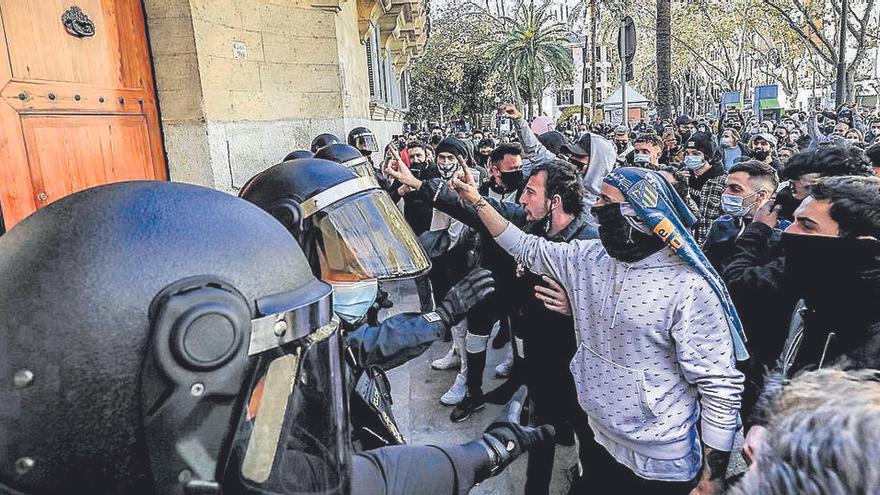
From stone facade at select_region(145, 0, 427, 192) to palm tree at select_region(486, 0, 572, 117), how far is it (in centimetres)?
2519

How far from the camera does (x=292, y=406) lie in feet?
3.11

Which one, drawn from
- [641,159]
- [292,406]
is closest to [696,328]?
[292,406]

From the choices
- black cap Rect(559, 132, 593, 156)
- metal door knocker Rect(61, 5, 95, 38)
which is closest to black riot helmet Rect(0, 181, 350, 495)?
metal door knocker Rect(61, 5, 95, 38)

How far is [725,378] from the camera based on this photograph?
1.85m

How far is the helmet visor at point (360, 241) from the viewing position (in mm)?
1773

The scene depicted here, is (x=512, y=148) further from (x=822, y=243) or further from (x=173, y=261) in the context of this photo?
(x=173, y=261)

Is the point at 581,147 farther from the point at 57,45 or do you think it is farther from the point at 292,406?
the point at 292,406

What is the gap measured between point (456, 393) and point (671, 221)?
2502mm

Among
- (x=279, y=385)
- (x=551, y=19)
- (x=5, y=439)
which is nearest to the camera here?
(x=5, y=439)

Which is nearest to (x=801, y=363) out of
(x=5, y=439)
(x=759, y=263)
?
(x=759, y=263)

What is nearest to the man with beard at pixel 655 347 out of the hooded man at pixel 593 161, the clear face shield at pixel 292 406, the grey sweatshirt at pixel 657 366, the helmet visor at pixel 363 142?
the grey sweatshirt at pixel 657 366

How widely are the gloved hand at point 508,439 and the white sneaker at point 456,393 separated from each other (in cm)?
246

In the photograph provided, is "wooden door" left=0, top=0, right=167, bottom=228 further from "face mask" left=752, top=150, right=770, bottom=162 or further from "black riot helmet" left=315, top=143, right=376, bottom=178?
"face mask" left=752, top=150, right=770, bottom=162

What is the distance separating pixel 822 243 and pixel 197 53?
3750mm
